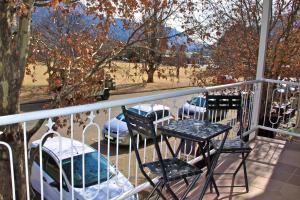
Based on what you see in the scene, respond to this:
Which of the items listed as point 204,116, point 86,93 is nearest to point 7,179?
point 204,116

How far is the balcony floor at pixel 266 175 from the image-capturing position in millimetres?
3320

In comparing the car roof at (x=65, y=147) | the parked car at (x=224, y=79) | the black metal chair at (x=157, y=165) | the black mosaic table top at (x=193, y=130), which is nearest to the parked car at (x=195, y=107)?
the black mosaic table top at (x=193, y=130)

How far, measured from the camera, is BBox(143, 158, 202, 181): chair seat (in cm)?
241

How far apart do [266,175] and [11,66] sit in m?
3.41

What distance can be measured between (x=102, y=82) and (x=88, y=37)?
1.25 m

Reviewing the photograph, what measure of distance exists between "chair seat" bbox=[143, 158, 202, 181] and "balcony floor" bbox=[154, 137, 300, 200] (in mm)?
725

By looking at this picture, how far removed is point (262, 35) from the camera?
16.0 ft

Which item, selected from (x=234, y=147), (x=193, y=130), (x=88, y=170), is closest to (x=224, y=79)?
(x=88, y=170)

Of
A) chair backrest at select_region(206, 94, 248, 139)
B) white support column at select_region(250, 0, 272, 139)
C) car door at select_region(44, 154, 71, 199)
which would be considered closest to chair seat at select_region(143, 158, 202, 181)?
chair backrest at select_region(206, 94, 248, 139)

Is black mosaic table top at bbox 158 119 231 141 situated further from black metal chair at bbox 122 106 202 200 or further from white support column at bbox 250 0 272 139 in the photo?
white support column at bbox 250 0 272 139

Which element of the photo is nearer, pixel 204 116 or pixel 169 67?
pixel 204 116

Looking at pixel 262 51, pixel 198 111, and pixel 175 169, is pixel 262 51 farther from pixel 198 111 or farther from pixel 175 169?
pixel 175 169

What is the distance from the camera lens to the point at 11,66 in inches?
161

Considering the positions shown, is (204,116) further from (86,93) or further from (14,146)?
(86,93)
